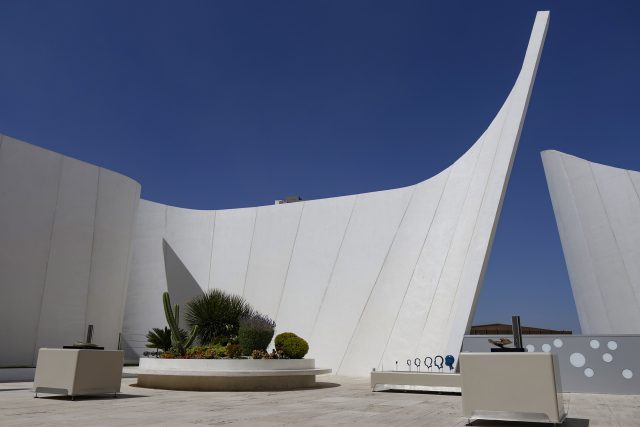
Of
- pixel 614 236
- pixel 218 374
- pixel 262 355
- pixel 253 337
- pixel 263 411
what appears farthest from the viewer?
pixel 614 236

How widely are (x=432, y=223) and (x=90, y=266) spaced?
10.3 m

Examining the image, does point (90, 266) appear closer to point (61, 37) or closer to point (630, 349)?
point (61, 37)

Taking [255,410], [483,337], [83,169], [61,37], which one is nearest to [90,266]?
[83,169]

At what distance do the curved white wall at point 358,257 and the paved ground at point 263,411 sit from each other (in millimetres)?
3367

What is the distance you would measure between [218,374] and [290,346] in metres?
2.06

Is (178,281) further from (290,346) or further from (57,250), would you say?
(290,346)

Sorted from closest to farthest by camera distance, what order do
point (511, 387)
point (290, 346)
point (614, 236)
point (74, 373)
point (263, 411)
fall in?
point (511, 387) → point (263, 411) → point (74, 373) → point (290, 346) → point (614, 236)

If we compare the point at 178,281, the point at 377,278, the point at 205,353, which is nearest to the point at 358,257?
the point at 377,278

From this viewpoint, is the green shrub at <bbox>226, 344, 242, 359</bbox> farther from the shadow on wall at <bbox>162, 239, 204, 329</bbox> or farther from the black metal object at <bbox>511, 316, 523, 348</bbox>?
the shadow on wall at <bbox>162, 239, 204, 329</bbox>

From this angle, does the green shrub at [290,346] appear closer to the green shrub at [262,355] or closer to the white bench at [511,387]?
the green shrub at [262,355]

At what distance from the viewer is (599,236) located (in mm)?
16516

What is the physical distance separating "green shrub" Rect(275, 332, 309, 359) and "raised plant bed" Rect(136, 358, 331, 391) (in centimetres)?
70

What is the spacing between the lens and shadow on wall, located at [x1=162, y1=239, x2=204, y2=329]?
18750mm

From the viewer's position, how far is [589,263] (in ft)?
54.7
